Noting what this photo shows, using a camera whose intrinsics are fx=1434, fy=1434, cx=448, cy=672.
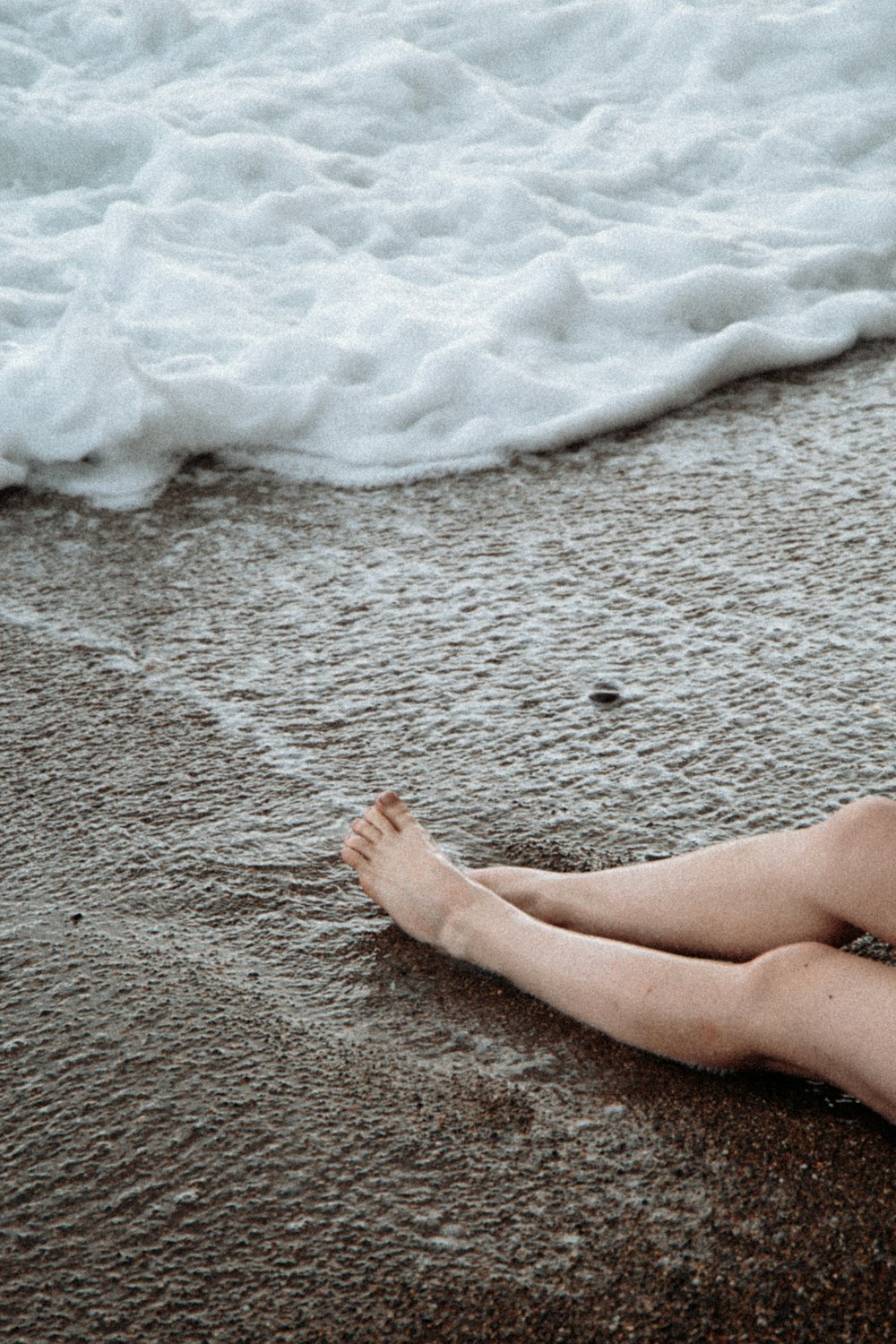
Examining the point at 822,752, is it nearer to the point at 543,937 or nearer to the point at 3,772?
the point at 543,937

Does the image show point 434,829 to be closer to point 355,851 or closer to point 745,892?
point 355,851

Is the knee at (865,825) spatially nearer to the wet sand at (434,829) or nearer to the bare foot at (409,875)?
the wet sand at (434,829)

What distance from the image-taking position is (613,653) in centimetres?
252

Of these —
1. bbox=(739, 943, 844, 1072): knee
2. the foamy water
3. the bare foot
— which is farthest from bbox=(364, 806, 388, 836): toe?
the foamy water

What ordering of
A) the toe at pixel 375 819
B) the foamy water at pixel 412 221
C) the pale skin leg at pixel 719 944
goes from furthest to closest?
the foamy water at pixel 412 221, the toe at pixel 375 819, the pale skin leg at pixel 719 944

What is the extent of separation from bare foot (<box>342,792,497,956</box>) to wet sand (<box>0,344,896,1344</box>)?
0.05 m

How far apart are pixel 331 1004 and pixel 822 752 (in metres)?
0.88

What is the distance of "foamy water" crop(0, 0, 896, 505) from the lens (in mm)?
3555

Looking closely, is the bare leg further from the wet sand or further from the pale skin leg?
the wet sand

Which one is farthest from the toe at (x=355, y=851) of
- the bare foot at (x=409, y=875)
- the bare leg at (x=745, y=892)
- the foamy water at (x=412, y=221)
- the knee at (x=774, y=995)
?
the foamy water at (x=412, y=221)

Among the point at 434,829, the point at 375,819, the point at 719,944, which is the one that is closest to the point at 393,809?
the point at 375,819

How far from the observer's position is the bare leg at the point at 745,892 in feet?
5.27

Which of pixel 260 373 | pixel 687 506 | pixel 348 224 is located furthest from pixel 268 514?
pixel 348 224

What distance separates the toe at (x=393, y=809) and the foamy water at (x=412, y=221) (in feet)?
4.95
